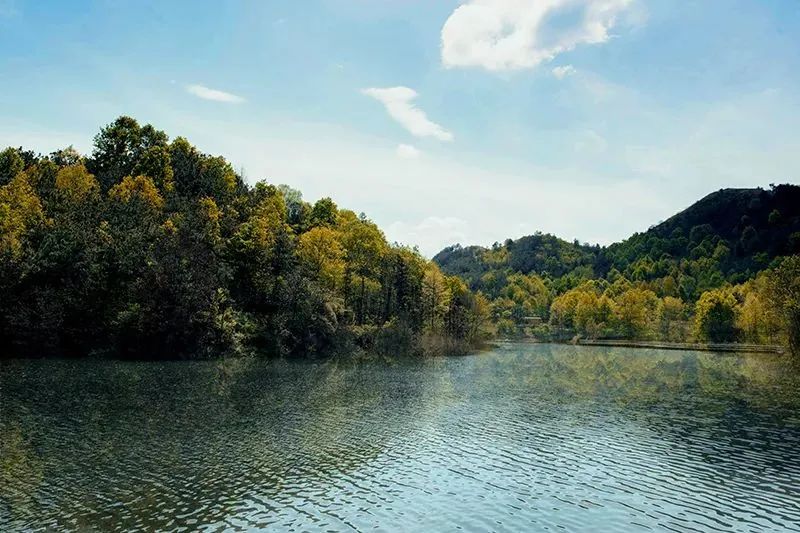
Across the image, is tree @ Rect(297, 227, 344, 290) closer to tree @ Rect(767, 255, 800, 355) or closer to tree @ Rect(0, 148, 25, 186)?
tree @ Rect(0, 148, 25, 186)

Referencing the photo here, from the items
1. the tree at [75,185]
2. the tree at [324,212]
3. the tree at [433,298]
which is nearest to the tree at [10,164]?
the tree at [75,185]

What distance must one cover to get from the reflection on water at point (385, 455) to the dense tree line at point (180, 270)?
Result: 21.4 metres

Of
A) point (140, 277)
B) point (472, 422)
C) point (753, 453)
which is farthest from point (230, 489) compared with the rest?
point (140, 277)

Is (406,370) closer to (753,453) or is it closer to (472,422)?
(472,422)

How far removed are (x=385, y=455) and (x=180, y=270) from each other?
218 feet

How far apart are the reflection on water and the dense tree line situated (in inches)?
841

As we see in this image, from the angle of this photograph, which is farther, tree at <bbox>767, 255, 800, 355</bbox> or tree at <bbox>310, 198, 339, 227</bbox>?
tree at <bbox>310, 198, 339, 227</bbox>

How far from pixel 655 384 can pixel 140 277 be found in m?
78.9

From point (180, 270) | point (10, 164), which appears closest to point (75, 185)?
point (10, 164)

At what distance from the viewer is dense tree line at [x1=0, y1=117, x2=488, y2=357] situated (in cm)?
8869

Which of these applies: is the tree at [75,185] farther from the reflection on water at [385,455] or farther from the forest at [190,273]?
the reflection on water at [385,455]

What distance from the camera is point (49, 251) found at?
89.8 meters

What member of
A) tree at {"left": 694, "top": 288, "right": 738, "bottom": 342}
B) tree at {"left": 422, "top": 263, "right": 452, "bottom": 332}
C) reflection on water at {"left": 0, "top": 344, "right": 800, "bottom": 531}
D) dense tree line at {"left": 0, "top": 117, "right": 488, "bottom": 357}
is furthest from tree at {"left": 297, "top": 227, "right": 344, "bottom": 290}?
tree at {"left": 694, "top": 288, "right": 738, "bottom": 342}

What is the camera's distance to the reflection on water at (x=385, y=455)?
2459 centimetres
